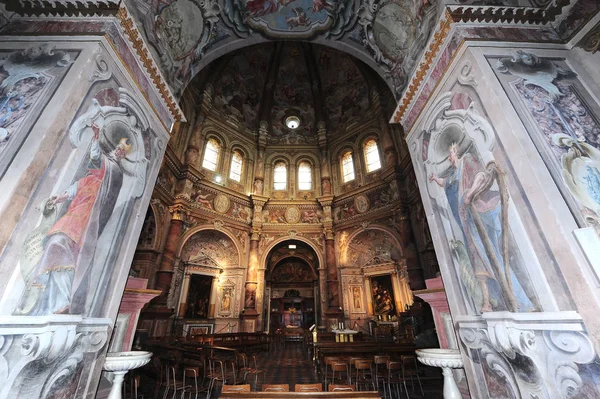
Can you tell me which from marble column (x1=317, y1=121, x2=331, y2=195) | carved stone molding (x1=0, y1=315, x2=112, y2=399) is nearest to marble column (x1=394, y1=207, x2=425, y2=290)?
marble column (x1=317, y1=121, x2=331, y2=195)

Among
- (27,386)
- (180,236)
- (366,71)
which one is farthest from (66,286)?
(366,71)

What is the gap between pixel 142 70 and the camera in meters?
4.14

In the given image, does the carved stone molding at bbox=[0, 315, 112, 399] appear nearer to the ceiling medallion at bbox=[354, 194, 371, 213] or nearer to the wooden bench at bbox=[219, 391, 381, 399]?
the wooden bench at bbox=[219, 391, 381, 399]

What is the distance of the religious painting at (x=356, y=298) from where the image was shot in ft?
41.9

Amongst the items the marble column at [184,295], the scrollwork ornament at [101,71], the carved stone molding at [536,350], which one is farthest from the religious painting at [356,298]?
Answer: the scrollwork ornament at [101,71]

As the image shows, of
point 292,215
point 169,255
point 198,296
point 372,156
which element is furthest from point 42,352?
point 372,156

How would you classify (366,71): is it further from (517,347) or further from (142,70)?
(517,347)

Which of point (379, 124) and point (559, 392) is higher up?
point (379, 124)

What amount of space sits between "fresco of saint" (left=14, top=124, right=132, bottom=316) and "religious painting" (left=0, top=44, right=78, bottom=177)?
1.86 ft

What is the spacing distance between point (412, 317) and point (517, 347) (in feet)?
26.6

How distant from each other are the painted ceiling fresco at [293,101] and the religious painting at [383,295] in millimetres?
10001

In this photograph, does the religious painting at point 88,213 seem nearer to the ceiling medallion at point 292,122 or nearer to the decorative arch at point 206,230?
the decorative arch at point 206,230

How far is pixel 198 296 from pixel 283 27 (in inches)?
470

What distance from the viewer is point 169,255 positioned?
10.4 m
